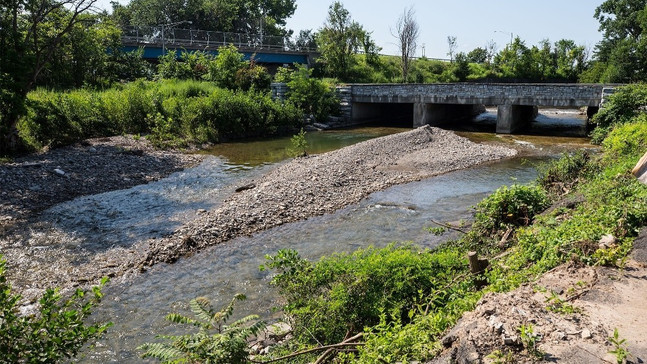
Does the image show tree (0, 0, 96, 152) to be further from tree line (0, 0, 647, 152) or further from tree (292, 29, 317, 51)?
tree (292, 29, 317, 51)

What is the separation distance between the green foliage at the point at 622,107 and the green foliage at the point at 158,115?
19.4 metres

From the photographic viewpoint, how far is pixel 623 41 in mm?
48688

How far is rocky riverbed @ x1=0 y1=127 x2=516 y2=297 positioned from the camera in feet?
35.7

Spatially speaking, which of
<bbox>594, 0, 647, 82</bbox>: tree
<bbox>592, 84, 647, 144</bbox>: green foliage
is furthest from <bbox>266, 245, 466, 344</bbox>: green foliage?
<bbox>594, 0, 647, 82</bbox>: tree

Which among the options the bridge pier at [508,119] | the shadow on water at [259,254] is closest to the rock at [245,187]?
the shadow on water at [259,254]

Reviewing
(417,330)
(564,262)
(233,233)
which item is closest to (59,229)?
(233,233)

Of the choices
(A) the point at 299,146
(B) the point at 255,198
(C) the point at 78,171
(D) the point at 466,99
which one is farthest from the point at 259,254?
(D) the point at 466,99

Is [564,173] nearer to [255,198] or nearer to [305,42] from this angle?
[255,198]

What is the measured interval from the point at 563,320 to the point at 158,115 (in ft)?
82.5

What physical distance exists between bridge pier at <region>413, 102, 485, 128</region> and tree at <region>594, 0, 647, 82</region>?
45.9 ft

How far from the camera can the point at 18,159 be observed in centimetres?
1905

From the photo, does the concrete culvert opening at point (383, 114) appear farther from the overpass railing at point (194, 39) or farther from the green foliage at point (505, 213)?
the green foliage at point (505, 213)

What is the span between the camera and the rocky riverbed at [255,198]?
10.9 meters

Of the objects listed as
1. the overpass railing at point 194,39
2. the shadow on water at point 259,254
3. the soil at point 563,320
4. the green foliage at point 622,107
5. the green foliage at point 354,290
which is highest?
the overpass railing at point 194,39
